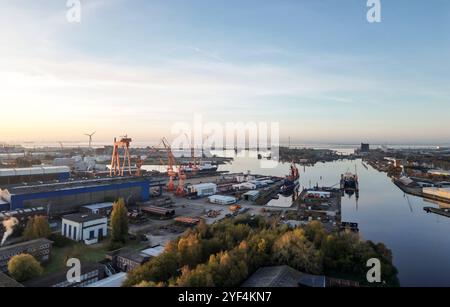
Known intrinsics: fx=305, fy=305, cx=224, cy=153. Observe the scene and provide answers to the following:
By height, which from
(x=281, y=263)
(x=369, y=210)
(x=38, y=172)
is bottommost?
(x=369, y=210)

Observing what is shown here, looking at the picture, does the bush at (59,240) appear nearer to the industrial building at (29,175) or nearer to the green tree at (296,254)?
the green tree at (296,254)

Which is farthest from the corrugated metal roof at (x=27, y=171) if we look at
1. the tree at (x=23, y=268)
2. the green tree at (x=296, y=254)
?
the green tree at (x=296, y=254)

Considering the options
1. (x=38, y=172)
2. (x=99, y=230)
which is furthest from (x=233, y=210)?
(x=38, y=172)

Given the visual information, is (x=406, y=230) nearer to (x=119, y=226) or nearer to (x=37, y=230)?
(x=119, y=226)

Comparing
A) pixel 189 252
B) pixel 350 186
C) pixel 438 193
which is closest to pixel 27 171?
pixel 189 252
